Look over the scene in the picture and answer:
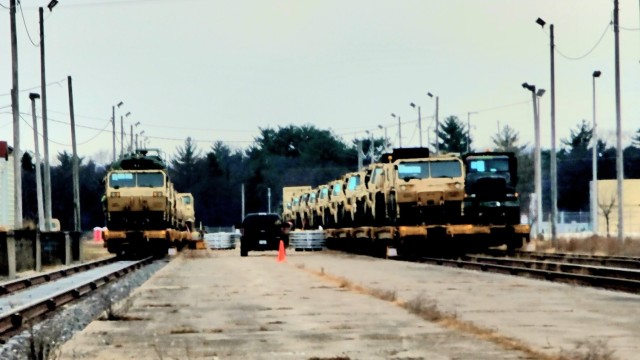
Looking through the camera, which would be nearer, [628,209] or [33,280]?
[33,280]

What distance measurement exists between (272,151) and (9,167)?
98.2 meters

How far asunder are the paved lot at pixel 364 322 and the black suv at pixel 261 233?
24.5 m

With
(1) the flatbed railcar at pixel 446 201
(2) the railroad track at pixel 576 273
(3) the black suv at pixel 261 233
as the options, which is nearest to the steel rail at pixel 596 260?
(1) the flatbed railcar at pixel 446 201

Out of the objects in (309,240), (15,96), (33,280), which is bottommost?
(309,240)

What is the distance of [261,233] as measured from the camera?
5225cm

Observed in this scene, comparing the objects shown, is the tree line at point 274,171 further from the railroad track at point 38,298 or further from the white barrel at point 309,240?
the railroad track at point 38,298

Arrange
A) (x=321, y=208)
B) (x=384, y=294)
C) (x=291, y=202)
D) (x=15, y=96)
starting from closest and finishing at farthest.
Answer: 1. (x=384, y=294)
2. (x=15, y=96)
3. (x=321, y=208)
4. (x=291, y=202)

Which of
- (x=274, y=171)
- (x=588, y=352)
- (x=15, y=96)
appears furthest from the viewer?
(x=274, y=171)

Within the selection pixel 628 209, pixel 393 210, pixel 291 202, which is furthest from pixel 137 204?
pixel 628 209

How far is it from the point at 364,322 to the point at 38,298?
37.2ft

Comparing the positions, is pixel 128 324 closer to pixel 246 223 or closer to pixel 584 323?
pixel 584 323

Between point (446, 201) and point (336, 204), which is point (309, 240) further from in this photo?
point (446, 201)

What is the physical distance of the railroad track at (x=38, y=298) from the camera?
17.7 metres

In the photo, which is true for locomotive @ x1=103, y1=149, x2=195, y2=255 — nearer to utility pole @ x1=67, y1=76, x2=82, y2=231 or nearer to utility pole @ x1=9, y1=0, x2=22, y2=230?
utility pole @ x1=9, y1=0, x2=22, y2=230
